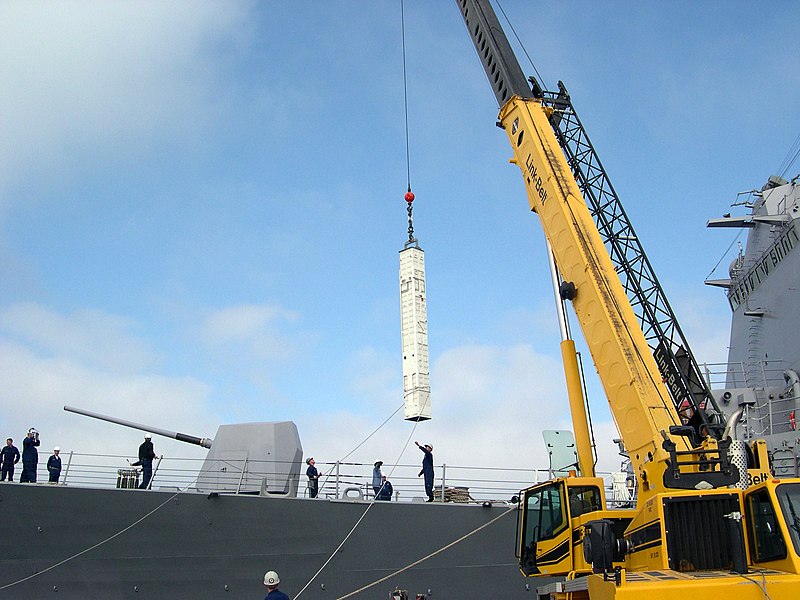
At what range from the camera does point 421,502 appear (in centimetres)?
1441

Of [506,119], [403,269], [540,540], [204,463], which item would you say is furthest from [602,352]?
[204,463]

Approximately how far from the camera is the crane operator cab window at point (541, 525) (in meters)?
9.12

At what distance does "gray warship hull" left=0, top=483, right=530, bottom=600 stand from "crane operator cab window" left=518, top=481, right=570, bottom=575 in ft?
15.1

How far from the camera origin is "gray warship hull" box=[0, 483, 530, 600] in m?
13.2

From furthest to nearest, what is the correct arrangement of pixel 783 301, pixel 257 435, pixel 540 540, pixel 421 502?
pixel 783 301
pixel 257 435
pixel 421 502
pixel 540 540

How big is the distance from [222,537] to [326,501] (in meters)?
1.86

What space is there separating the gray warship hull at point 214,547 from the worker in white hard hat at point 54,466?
0.89 metres

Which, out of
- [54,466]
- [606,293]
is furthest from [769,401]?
[54,466]

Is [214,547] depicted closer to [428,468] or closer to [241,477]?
[241,477]

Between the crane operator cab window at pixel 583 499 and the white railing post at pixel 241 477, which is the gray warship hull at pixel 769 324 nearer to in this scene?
the crane operator cab window at pixel 583 499

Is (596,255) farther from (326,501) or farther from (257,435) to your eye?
(257,435)

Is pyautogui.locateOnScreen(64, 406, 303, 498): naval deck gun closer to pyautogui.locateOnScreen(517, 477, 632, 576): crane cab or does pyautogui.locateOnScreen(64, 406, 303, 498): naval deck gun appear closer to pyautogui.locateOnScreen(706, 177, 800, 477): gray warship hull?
pyautogui.locateOnScreen(517, 477, 632, 576): crane cab

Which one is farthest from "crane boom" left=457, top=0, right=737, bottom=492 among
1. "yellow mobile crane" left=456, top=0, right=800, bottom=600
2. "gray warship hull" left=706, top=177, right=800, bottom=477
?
"gray warship hull" left=706, top=177, right=800, bottom=477

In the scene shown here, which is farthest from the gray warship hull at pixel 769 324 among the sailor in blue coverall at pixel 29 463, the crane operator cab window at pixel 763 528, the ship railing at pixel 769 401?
the sailor in blue coverall at pixel 29 463
